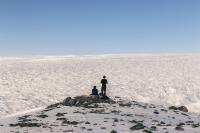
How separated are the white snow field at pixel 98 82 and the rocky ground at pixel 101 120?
745 inches

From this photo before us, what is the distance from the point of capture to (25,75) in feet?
249

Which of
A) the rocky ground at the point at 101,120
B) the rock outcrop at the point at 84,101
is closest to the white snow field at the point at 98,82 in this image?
the rock outcrop at the point at 84,101

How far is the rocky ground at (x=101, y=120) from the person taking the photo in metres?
24.8

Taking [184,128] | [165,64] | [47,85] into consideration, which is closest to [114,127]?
[184,128]

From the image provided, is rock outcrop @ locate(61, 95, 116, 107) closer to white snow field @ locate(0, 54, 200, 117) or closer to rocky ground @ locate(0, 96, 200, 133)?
rocky ground @ locate(0, 96, 200, 133)

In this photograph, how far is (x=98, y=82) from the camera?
72062mm

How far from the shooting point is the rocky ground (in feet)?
81.4

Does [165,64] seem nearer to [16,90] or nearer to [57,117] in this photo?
[16,90]

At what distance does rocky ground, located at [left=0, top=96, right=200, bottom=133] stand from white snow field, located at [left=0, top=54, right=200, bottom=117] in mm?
18932

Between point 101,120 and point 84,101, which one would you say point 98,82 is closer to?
point 84,101

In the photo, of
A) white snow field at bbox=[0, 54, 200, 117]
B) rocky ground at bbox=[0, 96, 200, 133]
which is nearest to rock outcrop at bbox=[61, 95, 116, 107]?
rocky ground at bbox=[0, 96, 200, 133]

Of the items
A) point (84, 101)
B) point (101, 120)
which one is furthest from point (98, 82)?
point (101, 120)

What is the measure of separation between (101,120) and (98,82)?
43246 millimetres

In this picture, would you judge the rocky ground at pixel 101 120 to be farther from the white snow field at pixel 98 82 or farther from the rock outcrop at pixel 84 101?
the white snow field at pixel 98 82
